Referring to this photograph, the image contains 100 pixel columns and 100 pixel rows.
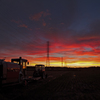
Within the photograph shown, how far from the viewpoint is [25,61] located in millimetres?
15938

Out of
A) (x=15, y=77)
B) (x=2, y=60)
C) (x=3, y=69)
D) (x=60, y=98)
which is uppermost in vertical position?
(x=2, y=60)

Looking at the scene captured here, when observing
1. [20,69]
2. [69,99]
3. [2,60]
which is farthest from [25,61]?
[69,99]

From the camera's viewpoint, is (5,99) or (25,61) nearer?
(5,99)

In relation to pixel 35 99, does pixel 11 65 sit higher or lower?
higher

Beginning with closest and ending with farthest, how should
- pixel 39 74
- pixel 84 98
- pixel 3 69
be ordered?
pixel 84 98, pixel 3 69, pixel 39 74

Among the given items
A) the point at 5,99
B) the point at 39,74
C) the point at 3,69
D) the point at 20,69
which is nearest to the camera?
the point at 5,99

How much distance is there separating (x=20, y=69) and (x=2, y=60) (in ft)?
10.9

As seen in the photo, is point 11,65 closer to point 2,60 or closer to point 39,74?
point 2,60

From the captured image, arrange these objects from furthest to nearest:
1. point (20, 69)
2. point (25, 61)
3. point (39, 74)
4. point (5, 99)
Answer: point (39, 74) < point (25, 61) < point (20, 69) < point (5, 99)

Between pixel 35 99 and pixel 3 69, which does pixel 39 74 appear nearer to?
pixel 3 69

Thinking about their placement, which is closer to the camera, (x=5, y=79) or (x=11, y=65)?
(x=5, y=79)

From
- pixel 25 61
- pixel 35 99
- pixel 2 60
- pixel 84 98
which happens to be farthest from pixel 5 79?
pixel 84 98

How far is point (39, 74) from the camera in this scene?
23.6 metres

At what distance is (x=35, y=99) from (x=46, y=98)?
2.85 ft
